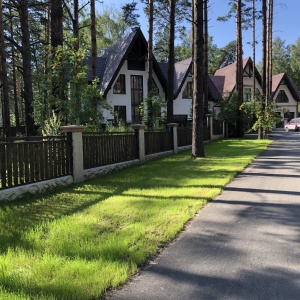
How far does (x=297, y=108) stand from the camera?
54.4 metres

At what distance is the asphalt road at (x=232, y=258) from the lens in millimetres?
3238

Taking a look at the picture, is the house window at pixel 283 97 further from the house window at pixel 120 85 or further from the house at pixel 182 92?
the house window at pixel 120 85

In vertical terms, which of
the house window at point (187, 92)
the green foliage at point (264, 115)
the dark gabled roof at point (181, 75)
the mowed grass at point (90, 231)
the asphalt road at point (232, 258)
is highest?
the dark gabled roof at point (181, 75)

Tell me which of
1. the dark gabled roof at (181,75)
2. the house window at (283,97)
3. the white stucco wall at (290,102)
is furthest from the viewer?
the house window at (283,97)

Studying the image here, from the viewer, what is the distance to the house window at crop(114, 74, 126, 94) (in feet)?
94.7

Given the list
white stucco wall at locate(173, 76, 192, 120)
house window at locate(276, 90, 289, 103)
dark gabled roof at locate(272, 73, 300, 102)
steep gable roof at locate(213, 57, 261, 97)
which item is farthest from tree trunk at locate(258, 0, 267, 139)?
house window at locate(276, 90, 289, 103)

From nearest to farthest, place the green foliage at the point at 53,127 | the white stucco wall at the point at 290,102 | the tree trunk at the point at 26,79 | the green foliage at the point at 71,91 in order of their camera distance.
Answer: the green foliage at the point at 53,127 → the green foliage at the point at 71,91 → the tree trunk at the point at 26,79 → the white stucco wall at the point at 290,102

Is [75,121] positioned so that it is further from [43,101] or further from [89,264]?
[89,264]

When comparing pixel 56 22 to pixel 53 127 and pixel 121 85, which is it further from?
pixel 121 85

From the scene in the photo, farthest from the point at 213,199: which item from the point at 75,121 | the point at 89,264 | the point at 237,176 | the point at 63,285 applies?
the point at 75,121

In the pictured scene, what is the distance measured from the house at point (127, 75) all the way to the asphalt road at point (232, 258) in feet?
70.5

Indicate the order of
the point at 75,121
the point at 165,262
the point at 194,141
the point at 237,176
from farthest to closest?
the point at 194,141, the point at 75,121, the point at 237,176, the point at 165,262

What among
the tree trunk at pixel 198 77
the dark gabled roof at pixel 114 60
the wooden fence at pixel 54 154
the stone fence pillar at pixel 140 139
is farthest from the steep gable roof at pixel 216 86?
the wooden fence at pixel 54 154

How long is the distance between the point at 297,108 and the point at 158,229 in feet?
181
